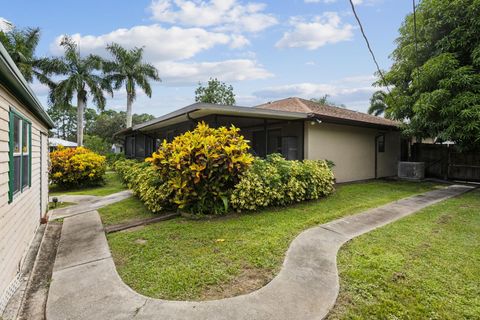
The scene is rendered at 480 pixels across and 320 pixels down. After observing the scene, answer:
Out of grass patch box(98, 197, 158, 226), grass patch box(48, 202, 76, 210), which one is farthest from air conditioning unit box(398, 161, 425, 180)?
grass patch box(48, 202, 76, 210)

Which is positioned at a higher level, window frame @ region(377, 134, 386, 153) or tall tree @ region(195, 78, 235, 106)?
tall tree @ region(195, 78, 235, 106)

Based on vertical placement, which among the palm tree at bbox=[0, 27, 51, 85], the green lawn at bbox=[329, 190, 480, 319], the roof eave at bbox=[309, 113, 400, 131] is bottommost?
the green lawn at bbox=[329, 190, 480, 319]

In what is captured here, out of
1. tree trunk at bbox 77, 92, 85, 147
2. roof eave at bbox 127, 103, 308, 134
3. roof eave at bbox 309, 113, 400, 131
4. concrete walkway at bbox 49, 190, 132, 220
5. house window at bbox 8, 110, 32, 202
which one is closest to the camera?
house window at bbox 8, 110, 32, 202

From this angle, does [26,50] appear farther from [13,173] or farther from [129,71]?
[13,173]

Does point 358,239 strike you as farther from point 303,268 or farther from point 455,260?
point 303,268

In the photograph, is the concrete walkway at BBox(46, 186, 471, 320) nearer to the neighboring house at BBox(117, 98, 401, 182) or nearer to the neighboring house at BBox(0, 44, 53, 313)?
the neighboring house at BBox(0, 44, 53, 313)

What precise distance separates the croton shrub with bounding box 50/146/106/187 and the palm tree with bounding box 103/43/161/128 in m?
14.7

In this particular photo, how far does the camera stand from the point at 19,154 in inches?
150

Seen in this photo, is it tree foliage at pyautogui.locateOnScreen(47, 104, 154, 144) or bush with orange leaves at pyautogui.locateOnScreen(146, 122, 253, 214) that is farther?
tree foliage at pyautogui.locateOnScreen(47, 104, 154, 144)

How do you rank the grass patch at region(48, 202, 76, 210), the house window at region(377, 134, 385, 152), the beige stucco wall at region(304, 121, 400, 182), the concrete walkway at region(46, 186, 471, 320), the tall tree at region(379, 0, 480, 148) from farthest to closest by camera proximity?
the house window at region(377, 134, 385, 152)
the beige stucco wall at region(304, 121, 400, 182)
the tall tree at region(379, 0, 480, 148)
the grass patch at region(48, 202, 76, 210)
the concrete walkway at region(46, 186, 471, 320)

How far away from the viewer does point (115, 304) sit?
8.80ft

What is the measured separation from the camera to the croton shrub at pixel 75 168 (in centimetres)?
1159

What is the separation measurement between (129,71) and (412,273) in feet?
88.7

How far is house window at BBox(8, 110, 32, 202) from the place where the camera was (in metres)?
3.25
